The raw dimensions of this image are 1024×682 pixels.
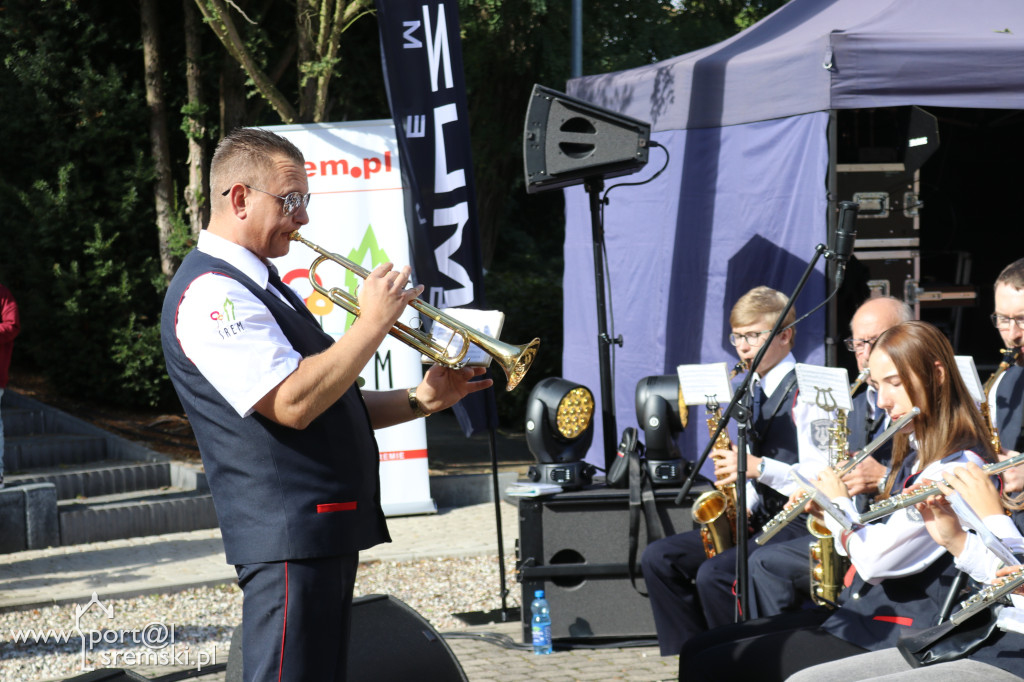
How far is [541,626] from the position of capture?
4.77 metres

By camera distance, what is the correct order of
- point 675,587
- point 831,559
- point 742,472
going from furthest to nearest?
point 675,587 → point 742,472 → point 831,559

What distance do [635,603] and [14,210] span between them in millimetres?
7925

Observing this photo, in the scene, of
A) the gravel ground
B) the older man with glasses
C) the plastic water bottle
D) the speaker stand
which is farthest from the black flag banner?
the older man with glasses

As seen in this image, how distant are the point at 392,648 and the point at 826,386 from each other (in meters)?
1.64

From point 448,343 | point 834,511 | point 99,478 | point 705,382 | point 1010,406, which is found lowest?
point 99,478

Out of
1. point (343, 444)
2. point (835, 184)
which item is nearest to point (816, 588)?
point (343, 444)

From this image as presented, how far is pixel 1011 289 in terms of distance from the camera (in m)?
3.84

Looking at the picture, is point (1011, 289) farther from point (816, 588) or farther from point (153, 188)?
point (153, 188)

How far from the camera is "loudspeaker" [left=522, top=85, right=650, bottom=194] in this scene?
5.47 m

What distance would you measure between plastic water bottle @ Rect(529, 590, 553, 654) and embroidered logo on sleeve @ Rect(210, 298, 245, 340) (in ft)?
9.36

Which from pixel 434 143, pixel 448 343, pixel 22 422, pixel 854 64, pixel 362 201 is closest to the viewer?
pixel 448 343

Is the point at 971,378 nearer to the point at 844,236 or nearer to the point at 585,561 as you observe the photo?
the point at 844,236

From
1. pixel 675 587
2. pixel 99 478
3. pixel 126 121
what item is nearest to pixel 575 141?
pixel 675 587

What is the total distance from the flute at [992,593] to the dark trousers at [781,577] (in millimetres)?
1526
